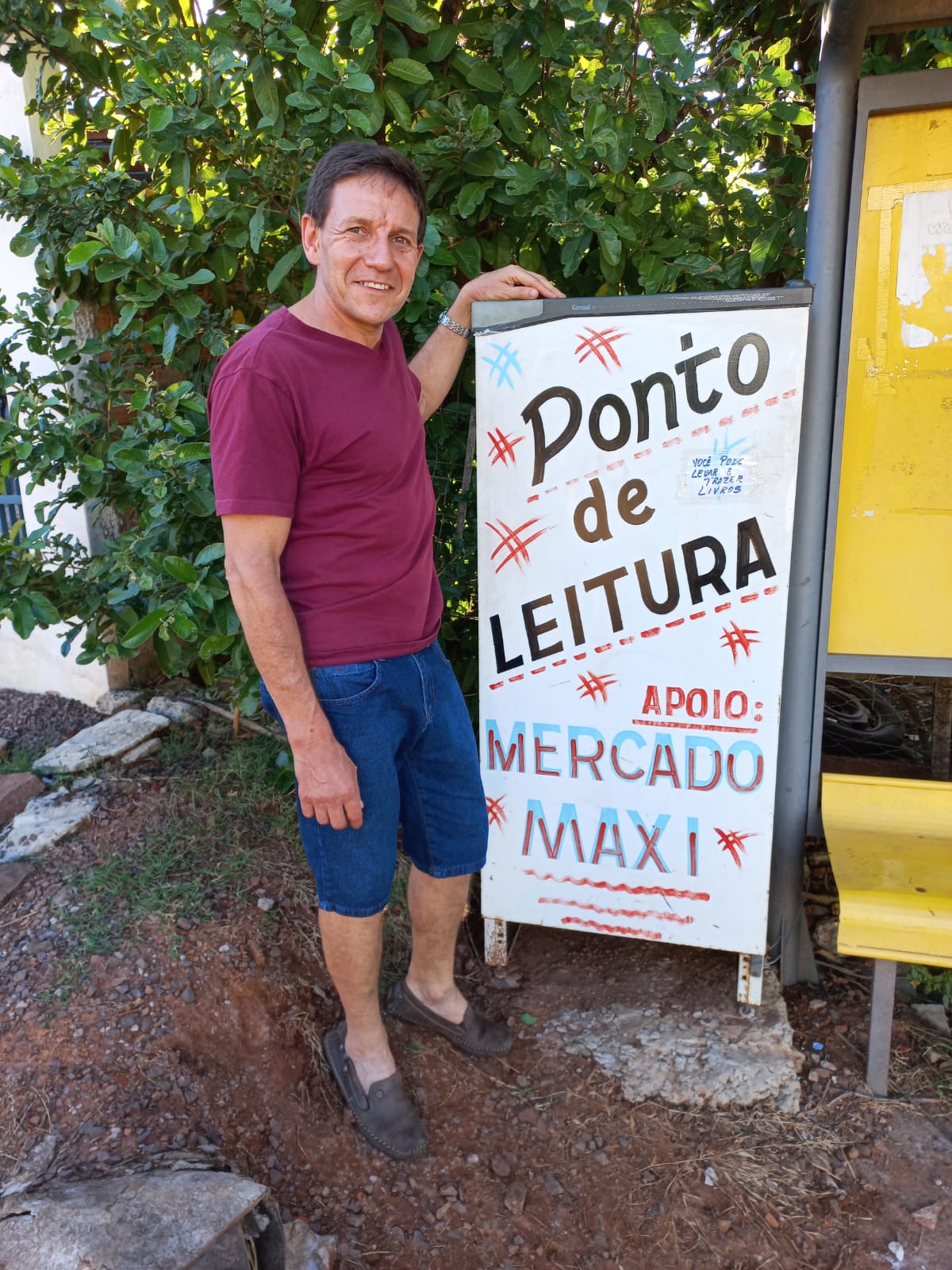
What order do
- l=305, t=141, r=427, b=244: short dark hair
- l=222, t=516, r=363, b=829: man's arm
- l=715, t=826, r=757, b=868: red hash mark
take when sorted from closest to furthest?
l=222, t=516, r=363, b=829: man's arm → l=305, t=141, r=427, b=244: short dark hair → l=715, t=826, r=757, b=868: red hash mark

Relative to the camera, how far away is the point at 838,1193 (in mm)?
2164

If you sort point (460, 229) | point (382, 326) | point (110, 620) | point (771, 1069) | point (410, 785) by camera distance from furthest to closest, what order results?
1. point (110, 620)
2. point (460, 229)
3. point (771, 1069)
4. point (410, 785)
5. point (382, 326)

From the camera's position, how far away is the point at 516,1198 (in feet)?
7.15

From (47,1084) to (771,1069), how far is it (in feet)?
5.86

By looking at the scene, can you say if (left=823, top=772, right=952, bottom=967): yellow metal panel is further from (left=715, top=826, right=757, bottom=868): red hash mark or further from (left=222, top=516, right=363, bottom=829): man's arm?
(left=222, top=516, right=363, bottom=829): man's arm

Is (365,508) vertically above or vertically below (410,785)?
above

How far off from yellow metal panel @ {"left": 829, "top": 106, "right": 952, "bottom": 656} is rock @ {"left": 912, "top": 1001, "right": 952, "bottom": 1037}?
3.30 ft

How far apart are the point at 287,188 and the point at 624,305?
1.04 metres

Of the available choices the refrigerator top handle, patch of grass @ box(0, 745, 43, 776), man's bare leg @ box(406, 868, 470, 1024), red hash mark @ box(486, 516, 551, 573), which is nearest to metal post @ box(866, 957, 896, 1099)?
man's bare leg @ box(406, 868, 470, 1024)

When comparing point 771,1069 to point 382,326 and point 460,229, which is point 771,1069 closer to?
point 382,326

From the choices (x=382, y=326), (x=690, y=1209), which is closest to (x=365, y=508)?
(x=382, y=326)

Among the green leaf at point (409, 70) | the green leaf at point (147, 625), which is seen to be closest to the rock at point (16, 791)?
the green leaf at point (147, 625)

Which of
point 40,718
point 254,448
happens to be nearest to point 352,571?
point 254,448

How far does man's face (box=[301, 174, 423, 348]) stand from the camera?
1.94 m
